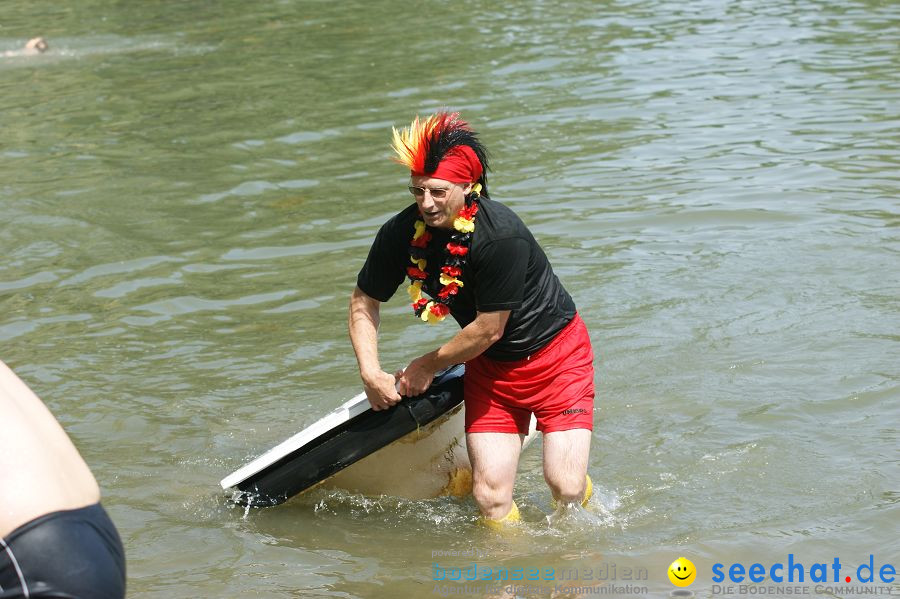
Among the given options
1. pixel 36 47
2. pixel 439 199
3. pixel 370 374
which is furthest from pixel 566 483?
pixel 36 47

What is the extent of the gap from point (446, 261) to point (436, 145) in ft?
1.78

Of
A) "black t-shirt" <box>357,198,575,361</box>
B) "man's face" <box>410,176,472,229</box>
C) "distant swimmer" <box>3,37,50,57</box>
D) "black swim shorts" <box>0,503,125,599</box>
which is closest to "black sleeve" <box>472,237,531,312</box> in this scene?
"black t-shirt" <box>357,198,575,361</box>

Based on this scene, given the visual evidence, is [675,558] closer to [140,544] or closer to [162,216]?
[140,544]

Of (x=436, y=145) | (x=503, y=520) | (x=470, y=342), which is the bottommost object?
(x=503, y=520)

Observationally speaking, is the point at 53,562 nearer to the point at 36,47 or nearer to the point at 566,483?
the point at 566,483

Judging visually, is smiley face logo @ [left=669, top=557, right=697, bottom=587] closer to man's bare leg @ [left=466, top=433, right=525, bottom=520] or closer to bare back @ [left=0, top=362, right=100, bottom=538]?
man's bare leg @ [left=466, top=433, right=525, bottom=520]

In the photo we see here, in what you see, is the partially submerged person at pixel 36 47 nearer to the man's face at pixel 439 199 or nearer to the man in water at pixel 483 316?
the man in water at pixel 483 316

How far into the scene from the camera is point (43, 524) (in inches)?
116

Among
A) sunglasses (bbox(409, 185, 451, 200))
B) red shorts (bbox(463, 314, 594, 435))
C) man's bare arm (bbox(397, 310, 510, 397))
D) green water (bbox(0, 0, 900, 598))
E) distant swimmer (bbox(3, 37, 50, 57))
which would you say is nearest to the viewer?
sunglasses (bbox(409, 185, 451, 200))

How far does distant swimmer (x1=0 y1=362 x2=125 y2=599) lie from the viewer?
9.57ft

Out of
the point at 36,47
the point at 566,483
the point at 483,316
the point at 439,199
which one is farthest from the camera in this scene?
the point at 36,47

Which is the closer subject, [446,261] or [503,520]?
[446,261]

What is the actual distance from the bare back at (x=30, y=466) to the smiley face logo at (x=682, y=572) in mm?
2997

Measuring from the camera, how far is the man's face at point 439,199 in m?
5.18
